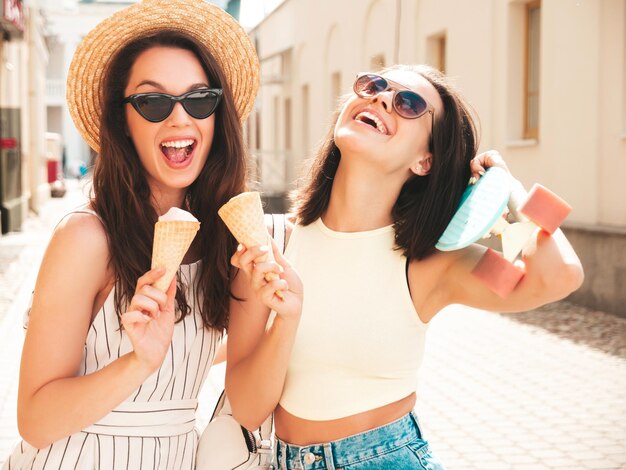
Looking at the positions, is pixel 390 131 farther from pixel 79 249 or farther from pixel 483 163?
pixel 79 249

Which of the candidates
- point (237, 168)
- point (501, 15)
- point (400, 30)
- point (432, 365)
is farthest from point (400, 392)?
point (400, 30)

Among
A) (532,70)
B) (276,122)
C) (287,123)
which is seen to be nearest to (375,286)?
(532,70)

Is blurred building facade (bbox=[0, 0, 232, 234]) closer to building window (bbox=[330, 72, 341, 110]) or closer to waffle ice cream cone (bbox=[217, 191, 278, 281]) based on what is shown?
waffle ice cream cone (bbox=[217, 191, 278, 281])

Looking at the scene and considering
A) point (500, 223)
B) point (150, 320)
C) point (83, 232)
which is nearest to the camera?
point (150, 320)

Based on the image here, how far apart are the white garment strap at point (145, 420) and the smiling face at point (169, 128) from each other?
672 millimetres

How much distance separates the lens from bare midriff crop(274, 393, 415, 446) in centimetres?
256

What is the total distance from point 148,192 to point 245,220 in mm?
496

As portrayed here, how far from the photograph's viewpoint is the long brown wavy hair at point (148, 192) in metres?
2.36

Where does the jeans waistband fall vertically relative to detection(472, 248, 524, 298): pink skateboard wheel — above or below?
below

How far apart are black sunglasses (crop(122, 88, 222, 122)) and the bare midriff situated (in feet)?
3.35

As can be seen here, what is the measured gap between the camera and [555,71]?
11.8 meters

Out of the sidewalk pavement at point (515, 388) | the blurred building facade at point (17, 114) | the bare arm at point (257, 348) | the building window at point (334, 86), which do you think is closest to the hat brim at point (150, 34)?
the bare arm at point (257, 348)

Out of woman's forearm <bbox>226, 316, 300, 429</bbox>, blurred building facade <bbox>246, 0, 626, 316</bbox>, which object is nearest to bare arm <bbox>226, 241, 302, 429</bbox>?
woman's forearm <bbox>226, 316, 300, 429</bbox>

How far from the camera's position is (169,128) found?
8.05ft
